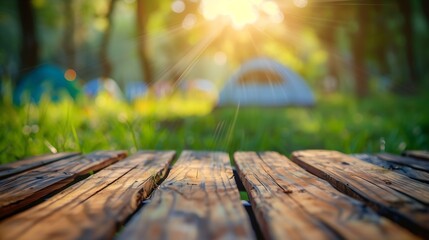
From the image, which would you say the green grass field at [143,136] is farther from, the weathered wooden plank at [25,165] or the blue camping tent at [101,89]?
the blue camping tent at [101,89]

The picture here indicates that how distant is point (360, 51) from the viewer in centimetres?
1270

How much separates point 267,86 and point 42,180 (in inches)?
422

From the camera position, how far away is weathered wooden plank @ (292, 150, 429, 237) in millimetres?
912

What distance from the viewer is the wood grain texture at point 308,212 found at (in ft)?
2.61

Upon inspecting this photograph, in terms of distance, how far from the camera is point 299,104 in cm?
1093

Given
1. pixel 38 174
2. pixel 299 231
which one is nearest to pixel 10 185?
pixel 38 174

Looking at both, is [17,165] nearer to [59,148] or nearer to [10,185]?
[10,185]

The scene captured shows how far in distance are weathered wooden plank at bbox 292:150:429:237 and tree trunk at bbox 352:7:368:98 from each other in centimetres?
1193

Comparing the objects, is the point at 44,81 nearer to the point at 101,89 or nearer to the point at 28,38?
the point at 28,38

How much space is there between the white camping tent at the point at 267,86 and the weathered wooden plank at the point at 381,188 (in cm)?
877

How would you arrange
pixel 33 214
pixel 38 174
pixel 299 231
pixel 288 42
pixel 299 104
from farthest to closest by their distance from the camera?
pixel 288 42 → pixel 299 104 → pixel 38 174 → pixel 33 214 → pixel 299 231

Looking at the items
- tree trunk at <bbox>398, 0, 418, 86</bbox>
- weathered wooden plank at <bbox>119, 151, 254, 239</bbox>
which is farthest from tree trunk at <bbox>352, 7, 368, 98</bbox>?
weathered wooden plank at <bbox>119, 151, 254, 239</bbox>

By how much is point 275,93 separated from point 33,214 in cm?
1085

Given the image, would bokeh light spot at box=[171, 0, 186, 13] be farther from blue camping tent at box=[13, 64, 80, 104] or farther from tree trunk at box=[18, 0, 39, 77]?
tree trunk at box=[18, 0, 39, 77]
